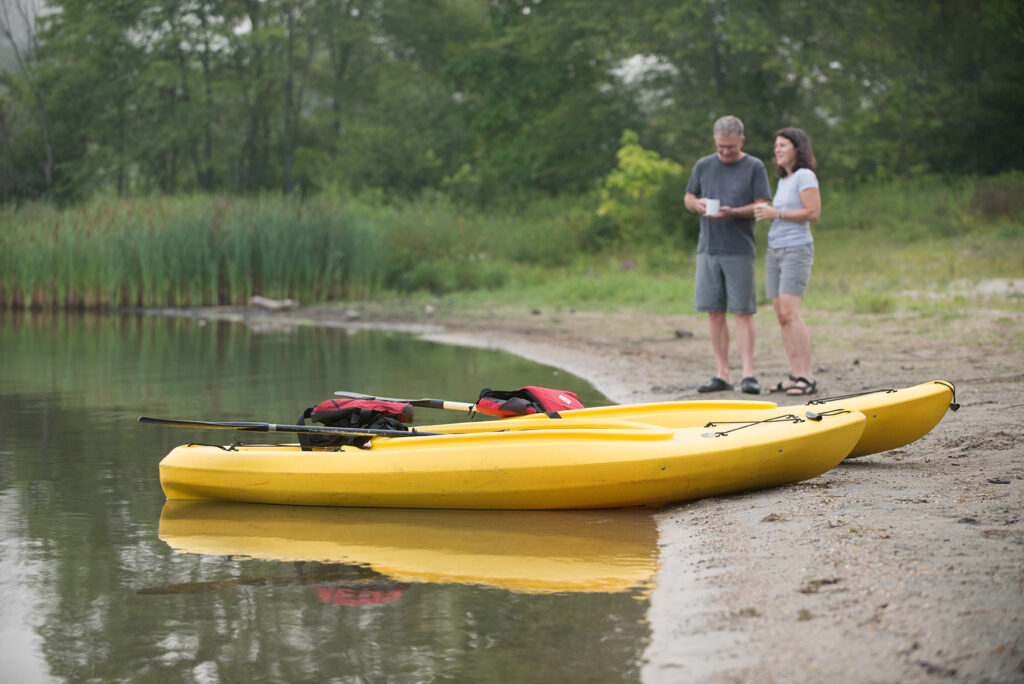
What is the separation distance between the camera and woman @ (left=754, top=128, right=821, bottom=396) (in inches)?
234

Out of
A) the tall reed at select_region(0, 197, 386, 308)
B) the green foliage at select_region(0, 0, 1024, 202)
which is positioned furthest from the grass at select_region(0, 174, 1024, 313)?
the green foliage at select_region(0, 0, 1024, 202)

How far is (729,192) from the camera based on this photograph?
20.8ft

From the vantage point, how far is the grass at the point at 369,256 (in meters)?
14.8

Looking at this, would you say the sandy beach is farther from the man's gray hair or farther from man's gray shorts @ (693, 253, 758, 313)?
the man's gray hair

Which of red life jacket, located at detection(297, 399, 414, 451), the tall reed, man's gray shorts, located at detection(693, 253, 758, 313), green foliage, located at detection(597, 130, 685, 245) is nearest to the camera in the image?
red life jacket, located at detection(297, 399, 414, 451)

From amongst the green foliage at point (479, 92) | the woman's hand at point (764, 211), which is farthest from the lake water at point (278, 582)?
the green foliage at point (479, 92)

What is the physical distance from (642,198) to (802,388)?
48.5ft

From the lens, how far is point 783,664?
2.49 metres

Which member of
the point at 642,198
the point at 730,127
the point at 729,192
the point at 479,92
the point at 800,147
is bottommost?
the point at 729,192

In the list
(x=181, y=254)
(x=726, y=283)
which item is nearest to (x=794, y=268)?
(x=726, y=283)

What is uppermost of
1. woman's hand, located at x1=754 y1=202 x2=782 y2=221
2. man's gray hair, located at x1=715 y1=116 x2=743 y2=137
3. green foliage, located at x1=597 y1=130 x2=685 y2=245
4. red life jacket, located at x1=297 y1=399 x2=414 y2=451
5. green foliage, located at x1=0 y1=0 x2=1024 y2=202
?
green foliage, located at x1=0 y1=0 x2=1024 y2=202

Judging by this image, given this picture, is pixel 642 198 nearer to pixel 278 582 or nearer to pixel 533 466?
pixel 533 466

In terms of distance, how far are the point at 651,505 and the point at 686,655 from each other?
1724mm

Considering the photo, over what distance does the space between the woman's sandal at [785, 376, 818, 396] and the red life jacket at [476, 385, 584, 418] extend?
5.84 ft
